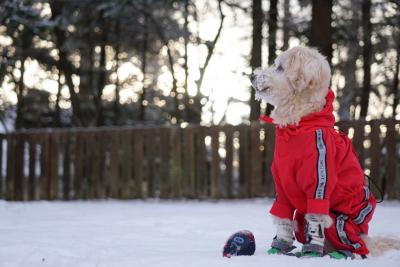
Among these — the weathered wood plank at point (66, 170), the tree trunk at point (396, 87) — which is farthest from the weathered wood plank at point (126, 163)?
the tree trunk at point (396, 87)

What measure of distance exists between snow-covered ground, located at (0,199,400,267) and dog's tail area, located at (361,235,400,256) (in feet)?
0.20

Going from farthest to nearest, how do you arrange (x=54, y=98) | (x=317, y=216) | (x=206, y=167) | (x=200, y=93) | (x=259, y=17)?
1. (x=54, y=98)
2. (x=200, y=93)
3. (x=259, y=17)
4. (x=206, y=167)
5. (x=317, y=216)

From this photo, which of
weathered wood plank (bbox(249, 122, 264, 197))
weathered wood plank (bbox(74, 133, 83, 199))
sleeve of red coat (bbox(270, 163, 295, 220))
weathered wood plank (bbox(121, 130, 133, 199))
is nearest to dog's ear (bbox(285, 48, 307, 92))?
sleeve of red coat (bbox(270, 163, 295, 220))

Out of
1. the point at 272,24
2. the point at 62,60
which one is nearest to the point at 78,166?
the point at 272,24

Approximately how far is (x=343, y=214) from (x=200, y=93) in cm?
1186

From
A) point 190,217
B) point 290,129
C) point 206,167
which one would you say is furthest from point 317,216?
point 206,167

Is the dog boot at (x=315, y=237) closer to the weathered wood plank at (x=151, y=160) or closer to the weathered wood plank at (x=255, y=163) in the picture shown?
the weathered wood plank at (x=255, y=163)

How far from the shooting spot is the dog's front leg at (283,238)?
339cm

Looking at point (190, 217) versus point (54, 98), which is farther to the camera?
point (54, 98)

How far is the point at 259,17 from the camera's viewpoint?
39.5ft

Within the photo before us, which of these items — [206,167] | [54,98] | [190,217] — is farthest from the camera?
[54,98]

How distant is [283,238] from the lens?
3404 millimetres

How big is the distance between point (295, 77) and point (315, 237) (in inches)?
39.9

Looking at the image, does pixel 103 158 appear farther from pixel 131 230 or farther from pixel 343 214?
pixel 343 214
